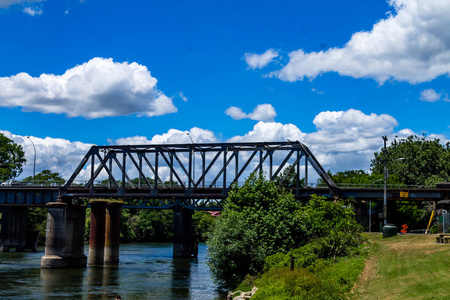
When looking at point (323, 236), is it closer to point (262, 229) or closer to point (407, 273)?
point (262, 229)

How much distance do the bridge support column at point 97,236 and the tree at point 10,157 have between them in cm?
7609

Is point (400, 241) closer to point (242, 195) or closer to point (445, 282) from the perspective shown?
point (242, 195)

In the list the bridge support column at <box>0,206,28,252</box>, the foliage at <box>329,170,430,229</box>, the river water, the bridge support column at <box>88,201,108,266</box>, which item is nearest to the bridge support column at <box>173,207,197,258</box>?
the river water

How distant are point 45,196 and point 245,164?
115 feet

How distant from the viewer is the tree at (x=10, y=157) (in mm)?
151875

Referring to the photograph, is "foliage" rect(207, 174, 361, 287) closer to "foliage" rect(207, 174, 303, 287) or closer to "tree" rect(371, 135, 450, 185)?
"foliage" rect(207, 174, 303, 287)

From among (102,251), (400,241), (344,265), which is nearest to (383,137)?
(400,241)

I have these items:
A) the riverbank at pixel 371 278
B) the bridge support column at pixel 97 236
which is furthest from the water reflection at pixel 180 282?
the riverbank at pixel 371 278

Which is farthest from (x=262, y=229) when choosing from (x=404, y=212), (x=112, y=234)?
(x=404, y=212)

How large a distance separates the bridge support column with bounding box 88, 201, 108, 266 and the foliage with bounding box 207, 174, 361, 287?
113 feet

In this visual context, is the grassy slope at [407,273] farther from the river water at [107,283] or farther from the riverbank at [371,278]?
the river water at [107,283]

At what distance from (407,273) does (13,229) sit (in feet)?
341

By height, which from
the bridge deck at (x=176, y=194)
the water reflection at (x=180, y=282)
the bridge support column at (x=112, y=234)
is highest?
the bridge deck at (x=176, y=194)

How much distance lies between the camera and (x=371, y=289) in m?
28.0
